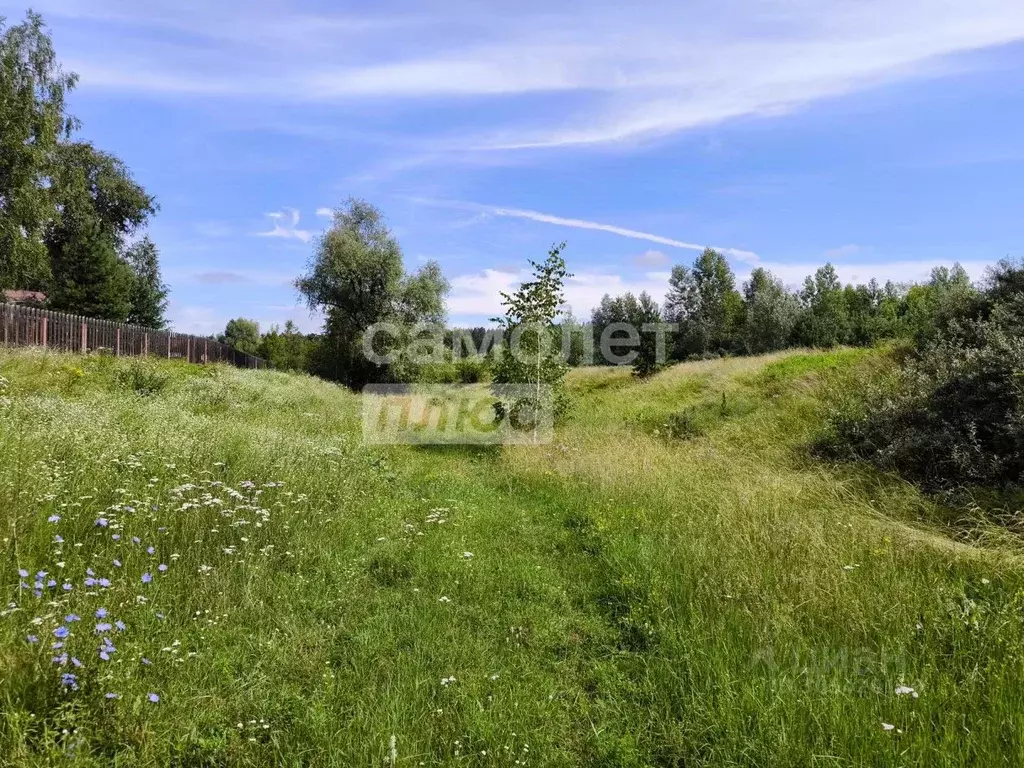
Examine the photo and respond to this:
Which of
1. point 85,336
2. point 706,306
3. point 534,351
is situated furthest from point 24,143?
point 706,306

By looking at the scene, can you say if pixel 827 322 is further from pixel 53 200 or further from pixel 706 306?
pixel 53 200

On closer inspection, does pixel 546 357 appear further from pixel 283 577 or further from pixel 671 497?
pixel 283 577

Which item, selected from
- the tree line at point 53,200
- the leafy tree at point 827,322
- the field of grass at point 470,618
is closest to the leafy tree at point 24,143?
the tree line at point 53,200

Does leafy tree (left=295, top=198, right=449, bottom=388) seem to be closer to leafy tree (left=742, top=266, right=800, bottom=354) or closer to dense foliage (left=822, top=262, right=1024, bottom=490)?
dense foliage (left=822, top=262, right=1024, bottom=490)

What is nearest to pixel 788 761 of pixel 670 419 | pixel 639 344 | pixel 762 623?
pixel 762 623

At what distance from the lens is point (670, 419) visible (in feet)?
49.6

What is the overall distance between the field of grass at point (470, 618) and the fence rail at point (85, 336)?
13.5 m

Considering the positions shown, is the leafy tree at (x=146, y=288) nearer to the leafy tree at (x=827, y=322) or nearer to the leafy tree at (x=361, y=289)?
the leafy tree at (x=361, y=289)

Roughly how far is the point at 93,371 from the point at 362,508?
11.2m

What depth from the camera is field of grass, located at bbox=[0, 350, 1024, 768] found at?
2834 mm

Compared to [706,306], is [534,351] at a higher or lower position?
lower

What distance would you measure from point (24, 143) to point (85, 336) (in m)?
9.63

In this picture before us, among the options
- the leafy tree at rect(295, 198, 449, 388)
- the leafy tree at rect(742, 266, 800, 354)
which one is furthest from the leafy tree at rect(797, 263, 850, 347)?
the leafy tree at rect(295, 198, 449, 388)

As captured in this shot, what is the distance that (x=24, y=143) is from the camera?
2391cm
